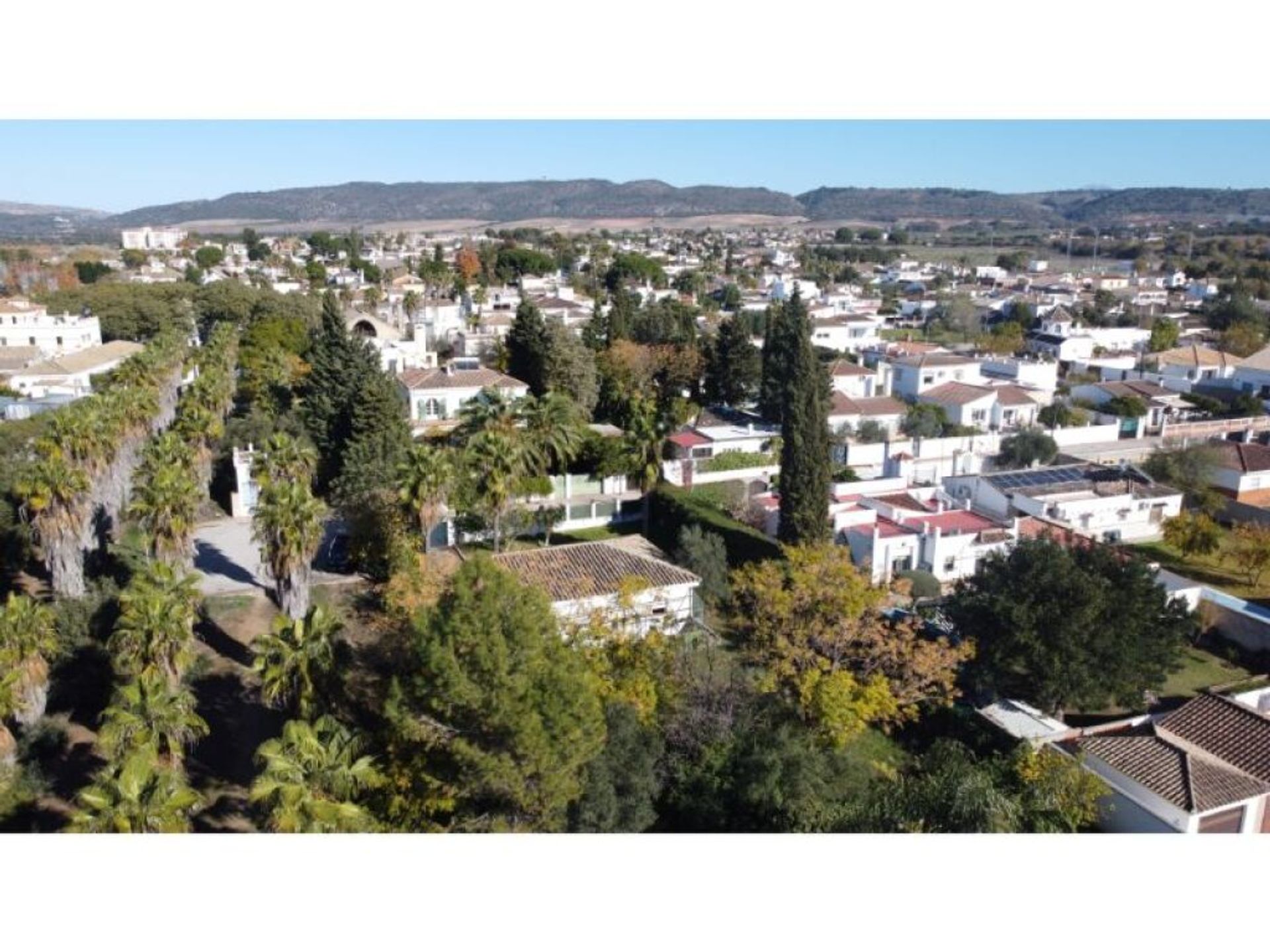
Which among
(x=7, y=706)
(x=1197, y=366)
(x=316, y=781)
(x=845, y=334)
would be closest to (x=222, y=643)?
(x=7, y=706)

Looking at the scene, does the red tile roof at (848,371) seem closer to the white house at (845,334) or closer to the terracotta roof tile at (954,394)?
the terracotta roof tile at (954,394)

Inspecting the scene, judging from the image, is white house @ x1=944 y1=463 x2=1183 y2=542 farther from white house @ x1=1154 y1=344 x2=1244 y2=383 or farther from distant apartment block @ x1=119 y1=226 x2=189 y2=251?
distant apartment block @ x1=119 y1=226 x2=189 y2=251

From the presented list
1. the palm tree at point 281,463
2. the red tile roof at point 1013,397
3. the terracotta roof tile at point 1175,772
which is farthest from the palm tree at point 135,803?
the red tile roof at point 1013,397

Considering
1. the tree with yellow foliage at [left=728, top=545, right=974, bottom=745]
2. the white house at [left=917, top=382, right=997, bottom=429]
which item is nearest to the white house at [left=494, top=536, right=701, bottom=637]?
the tree with yellow foliage at [left=728, top=545, right=974, bottom=745]

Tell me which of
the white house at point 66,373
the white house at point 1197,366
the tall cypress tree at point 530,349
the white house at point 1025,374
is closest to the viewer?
the tall cypress tree at point 530,349

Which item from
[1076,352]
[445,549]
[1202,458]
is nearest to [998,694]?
[445,549]

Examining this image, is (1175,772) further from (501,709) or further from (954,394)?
(954,394)
